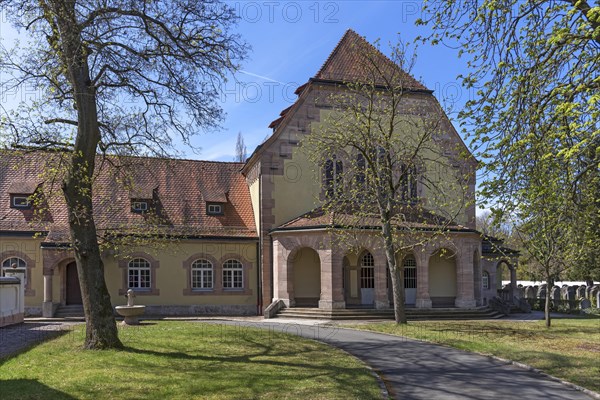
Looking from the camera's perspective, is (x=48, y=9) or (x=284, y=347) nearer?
(x=48, y=9)

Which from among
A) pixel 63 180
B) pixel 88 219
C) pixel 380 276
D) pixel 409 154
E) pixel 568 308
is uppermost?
pixel 409 154

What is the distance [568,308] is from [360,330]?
16.9 m

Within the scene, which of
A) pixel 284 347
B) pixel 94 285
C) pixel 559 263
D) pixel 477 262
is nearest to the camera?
pixel 94 285

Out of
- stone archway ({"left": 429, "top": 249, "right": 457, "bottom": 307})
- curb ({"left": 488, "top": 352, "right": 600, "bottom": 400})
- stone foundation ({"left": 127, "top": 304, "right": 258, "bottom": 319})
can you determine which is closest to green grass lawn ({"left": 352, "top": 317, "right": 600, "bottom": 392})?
curb ({"left": 488, "top": 352, "right": 600, "bottom": 400})

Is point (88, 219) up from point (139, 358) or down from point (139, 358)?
up

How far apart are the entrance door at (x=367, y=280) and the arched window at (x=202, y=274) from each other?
7.73 m

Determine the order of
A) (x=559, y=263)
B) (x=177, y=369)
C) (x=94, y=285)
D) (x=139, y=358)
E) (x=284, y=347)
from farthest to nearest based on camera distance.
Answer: (x=559, y=263)
(x=284, y=347)
(x=94, y=285)
(x=139, y=358)
(x=177, y=369)

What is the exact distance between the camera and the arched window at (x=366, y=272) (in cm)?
2755

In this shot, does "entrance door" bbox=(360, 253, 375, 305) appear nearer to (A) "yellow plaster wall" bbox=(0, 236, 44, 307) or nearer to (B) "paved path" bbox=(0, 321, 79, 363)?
(B) "paved path" bbox=(0, 321, 79, 363)

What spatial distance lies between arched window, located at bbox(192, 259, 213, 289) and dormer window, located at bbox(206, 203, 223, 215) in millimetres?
2907

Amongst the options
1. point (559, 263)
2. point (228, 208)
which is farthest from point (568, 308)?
point (228, 208)

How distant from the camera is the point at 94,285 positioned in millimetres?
13312

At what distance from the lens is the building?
26.0 m

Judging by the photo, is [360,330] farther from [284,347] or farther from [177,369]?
[177,369]
